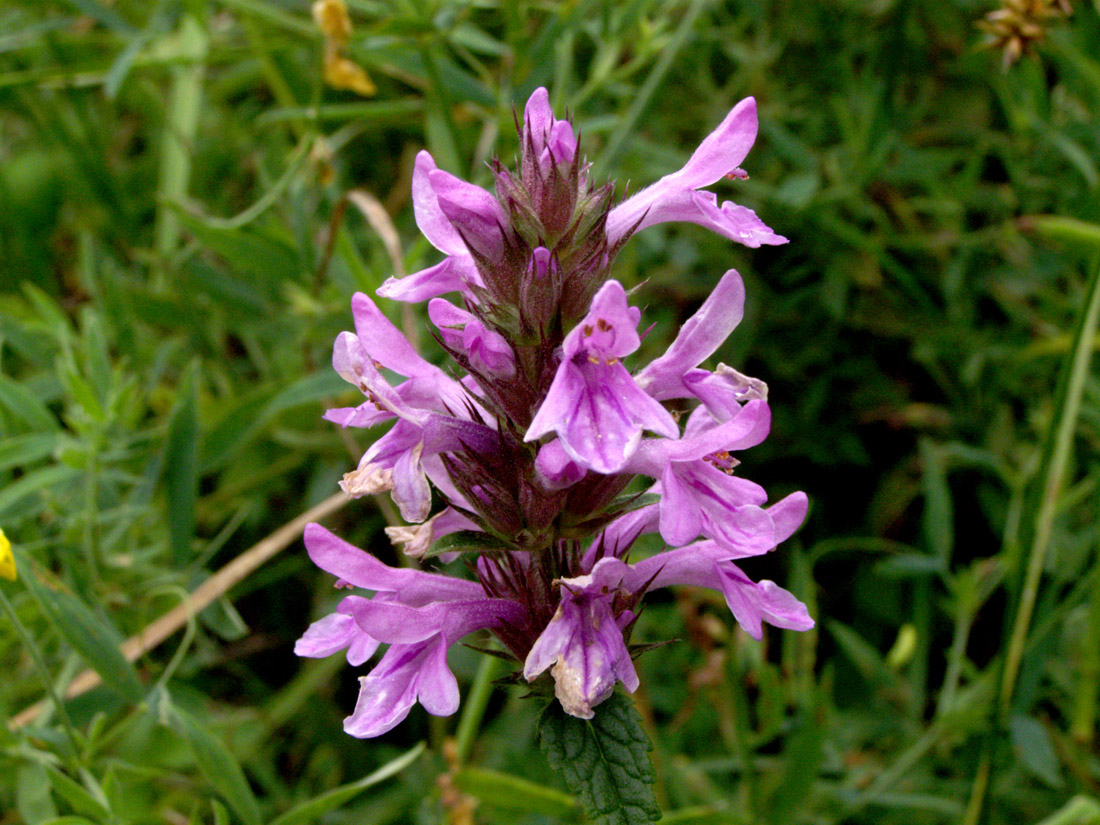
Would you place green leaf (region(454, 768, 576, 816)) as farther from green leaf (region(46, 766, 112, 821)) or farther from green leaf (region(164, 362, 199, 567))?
green leaf (region(164, 362, 199, 567))

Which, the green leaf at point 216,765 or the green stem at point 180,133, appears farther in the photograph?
the green stem at point 180,133

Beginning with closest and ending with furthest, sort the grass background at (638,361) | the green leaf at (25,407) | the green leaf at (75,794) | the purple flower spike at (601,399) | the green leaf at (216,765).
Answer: the purple flower spike at (601,399), the green leaf at (75,794), the green leaf at (216,765), the green leaf at (25,407), the grass background at (638,361)

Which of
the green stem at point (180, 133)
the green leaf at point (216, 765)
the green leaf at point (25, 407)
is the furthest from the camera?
the green stem at point (180, 133)

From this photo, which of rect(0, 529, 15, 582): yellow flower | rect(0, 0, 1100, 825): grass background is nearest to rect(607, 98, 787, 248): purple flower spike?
rect(0, 0, 1100, 825): grass background

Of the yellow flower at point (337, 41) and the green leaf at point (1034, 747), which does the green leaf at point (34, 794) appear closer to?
the yellow flower at point (337, 41)

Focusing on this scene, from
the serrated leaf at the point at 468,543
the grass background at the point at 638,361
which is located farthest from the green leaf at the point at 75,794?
the serrated leaf at the point at 468,543

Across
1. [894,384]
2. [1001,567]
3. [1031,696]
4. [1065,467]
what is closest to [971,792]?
[1031,696]
